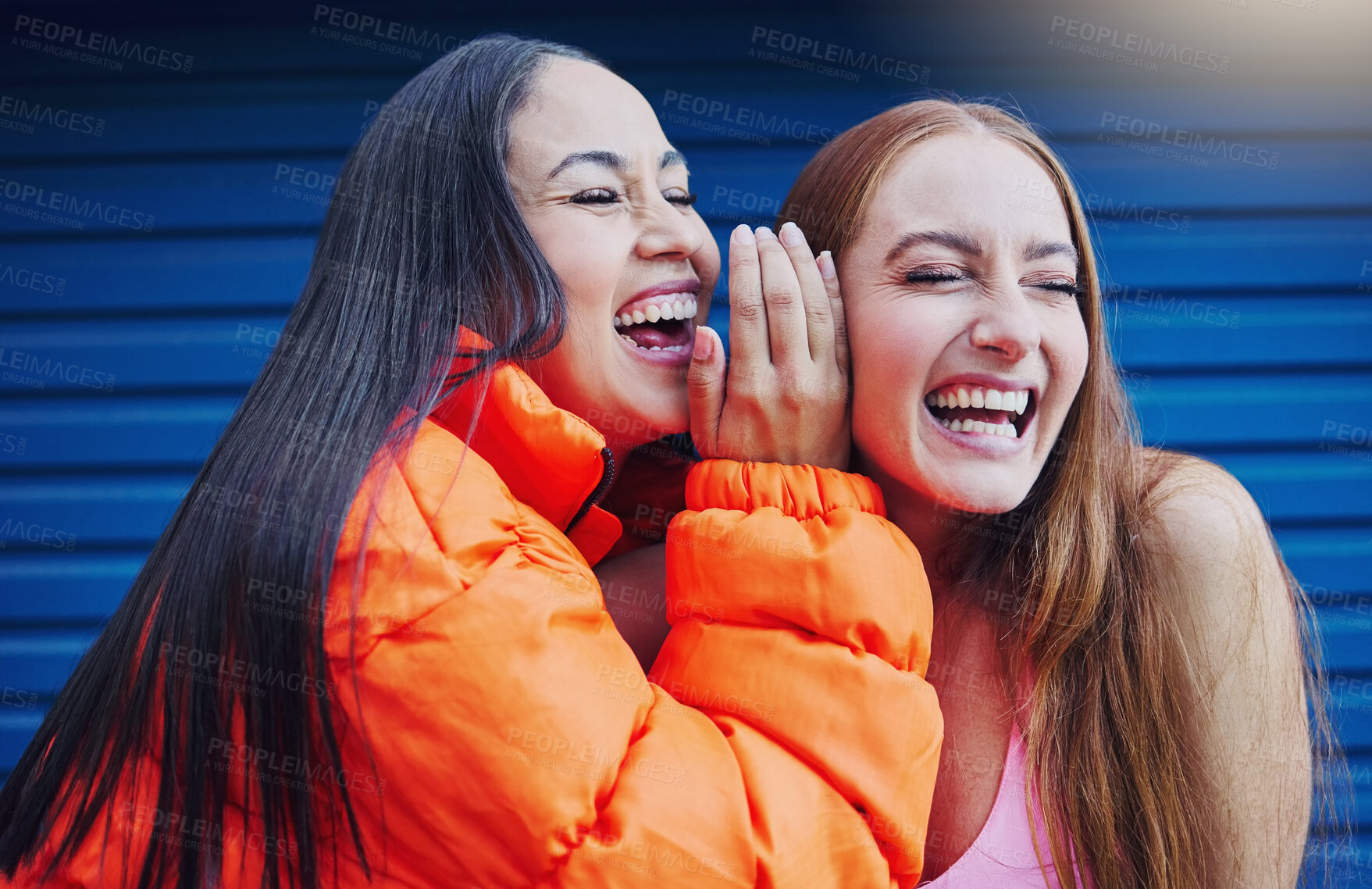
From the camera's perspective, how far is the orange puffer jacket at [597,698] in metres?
1.28

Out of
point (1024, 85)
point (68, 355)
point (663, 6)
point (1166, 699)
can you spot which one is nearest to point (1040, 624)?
point (1166, 699)

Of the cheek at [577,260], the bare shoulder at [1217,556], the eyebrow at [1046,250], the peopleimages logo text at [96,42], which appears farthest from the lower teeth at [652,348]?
the peopleimages logo text at [96,42]

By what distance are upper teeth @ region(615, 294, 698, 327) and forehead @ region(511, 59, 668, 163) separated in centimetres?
32

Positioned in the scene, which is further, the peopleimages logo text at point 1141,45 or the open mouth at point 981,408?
the peopleimages logo text at point 1141,45

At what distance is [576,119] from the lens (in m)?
1.83

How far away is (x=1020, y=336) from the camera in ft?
5.33

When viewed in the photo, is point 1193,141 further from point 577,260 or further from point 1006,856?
point 1006,856

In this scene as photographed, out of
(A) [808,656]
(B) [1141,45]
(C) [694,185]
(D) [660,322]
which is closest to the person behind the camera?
(A) [808,656]

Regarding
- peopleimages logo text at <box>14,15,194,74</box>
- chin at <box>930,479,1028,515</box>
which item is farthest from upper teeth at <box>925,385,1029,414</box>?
peopleimages logo text at <box>14,15,194,74</box>

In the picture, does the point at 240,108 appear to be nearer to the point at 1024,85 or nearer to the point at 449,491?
the point at 449,491

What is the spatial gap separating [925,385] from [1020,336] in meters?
0.20

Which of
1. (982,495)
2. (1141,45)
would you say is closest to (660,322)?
(982,495)

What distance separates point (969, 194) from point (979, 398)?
41cm

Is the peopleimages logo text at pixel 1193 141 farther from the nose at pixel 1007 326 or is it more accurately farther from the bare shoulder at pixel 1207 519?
the nose at pixel 1007 326
